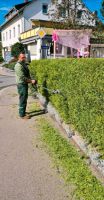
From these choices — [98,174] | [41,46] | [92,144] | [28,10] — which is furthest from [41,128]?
[28,10]

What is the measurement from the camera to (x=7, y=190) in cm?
446

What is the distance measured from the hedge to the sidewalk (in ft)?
Answer: 2.86

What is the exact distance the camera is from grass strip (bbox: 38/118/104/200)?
14.0 feet

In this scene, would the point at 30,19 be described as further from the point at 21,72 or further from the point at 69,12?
the point at 21,72

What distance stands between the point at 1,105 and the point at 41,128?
3.65m

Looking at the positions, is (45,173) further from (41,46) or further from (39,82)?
(41,46)

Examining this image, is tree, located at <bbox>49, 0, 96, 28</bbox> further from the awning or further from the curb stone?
the curb stone

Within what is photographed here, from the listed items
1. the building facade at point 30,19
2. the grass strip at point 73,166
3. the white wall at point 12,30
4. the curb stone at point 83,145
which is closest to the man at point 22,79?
the curb stone at point 83,145

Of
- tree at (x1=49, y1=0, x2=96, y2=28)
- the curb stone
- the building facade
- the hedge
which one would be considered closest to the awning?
tree at (x1=49, y1=0, x2=96, y2=28)

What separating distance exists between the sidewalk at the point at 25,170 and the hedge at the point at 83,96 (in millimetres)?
872

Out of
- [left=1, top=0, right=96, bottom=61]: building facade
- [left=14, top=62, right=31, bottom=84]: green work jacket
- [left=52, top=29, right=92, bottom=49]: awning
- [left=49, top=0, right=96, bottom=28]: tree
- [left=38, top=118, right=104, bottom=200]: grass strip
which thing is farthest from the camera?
[left=1, top=0, right=96, bottom=61]: building facade

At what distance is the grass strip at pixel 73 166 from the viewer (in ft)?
14.0

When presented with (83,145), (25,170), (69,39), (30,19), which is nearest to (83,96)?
(83,145)

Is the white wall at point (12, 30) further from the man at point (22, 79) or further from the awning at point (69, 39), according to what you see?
the man at point (22, 79)
